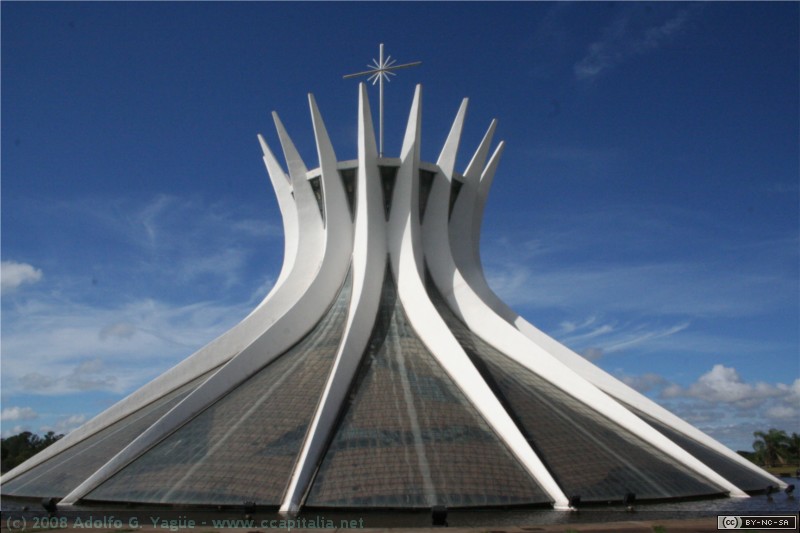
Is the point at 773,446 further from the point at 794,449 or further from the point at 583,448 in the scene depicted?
the point at 583,448

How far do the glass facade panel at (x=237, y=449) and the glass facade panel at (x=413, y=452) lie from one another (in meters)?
1.25

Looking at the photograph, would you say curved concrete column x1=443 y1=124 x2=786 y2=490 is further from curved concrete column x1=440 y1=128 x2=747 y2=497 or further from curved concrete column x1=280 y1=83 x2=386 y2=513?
curved concrete column x1=280 y1=83 x2=386 y2=513

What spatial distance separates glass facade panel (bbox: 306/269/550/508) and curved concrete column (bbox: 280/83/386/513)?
1.80 ft

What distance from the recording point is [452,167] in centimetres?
2600

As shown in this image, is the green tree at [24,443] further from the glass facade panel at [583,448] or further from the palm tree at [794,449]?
the palm tree at [794,449]

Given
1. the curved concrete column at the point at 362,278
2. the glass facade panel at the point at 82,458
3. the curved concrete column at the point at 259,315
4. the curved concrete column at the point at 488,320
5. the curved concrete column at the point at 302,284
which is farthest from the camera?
the curved concrete column at the point at 259,315

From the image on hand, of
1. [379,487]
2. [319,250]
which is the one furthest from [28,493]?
[319,250]

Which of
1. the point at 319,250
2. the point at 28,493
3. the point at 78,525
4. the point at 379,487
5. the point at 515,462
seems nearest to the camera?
the point at 78,525

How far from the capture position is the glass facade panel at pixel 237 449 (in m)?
14.7

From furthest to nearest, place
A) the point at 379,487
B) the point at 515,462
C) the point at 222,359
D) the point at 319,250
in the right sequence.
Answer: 1. the point at 319,250
2. the point at 222,359
3. the point at 515,462
4. the point at 379,487

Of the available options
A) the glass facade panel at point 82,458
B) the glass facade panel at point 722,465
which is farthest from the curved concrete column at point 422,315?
the glass facade panel at point 82,458

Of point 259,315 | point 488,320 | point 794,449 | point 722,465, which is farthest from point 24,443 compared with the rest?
point 794,449

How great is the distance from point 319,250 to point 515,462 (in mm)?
13484

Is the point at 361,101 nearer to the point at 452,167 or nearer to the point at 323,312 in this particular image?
the point at 452,167
